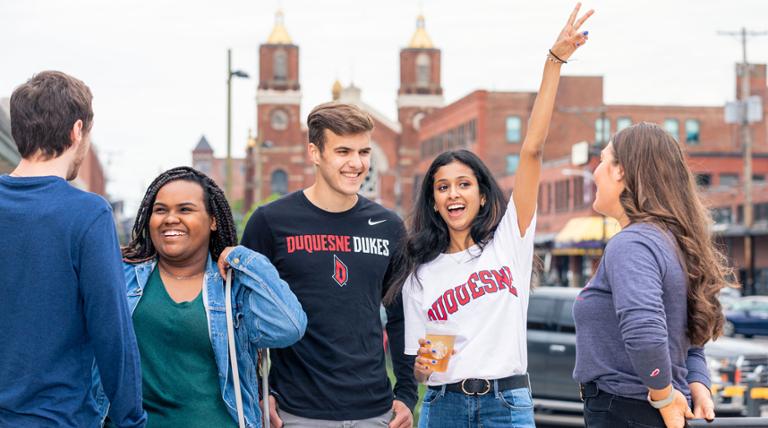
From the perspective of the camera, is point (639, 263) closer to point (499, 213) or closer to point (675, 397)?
point (675, 397)

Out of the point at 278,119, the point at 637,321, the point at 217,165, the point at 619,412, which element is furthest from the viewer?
the point at 217,165

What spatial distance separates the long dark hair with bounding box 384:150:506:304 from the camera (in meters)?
4.94

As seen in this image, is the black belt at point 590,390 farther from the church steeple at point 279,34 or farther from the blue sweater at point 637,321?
the church steeple at point 279,34

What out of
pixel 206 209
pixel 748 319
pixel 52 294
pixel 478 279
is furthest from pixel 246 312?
pixel 748 319

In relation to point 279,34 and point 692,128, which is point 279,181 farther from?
point 692,128

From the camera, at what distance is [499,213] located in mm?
5004

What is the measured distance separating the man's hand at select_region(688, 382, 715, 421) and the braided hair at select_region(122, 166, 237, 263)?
1885 mm

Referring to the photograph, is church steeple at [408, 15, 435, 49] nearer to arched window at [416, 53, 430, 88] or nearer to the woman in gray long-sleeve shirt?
arched window at [416, 53, 430, 88]

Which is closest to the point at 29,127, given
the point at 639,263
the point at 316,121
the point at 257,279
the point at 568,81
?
the point at 257,279

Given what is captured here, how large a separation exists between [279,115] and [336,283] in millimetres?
106328

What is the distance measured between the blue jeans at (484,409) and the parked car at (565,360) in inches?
309

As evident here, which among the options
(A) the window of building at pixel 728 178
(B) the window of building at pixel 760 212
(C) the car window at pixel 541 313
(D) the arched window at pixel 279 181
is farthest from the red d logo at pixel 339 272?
(D) the arched window at pixel 279 181

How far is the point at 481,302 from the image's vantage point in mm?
4695

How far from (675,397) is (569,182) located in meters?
59.8
